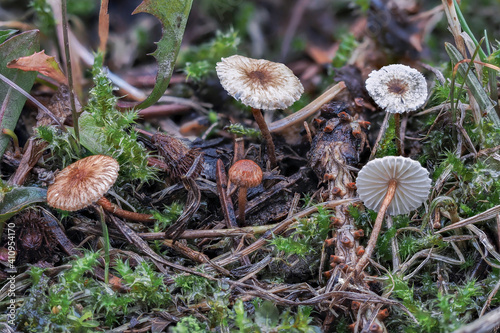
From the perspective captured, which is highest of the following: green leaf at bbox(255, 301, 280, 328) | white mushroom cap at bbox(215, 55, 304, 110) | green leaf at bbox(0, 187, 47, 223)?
white mushroom cap at bbox(215, 55, 304, 110)

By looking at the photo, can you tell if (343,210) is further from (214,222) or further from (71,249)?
(71,249)

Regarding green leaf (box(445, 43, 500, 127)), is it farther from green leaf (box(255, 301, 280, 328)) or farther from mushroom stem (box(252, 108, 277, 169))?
green leaf (box(255, 301, 280, 328))

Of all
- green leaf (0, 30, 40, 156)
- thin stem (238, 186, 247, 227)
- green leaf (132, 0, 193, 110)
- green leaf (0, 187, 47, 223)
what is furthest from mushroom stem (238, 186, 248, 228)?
green leaf (0, 30, 40, 156)

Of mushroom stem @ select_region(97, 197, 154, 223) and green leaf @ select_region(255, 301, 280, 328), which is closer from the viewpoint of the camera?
green leaf @ select_region(255, 301, 280, 328)

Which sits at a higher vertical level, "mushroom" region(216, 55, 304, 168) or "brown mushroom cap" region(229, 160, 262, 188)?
"mushroom" region(216, 55, 304, 168)

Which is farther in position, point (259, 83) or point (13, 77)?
point (13, 77)

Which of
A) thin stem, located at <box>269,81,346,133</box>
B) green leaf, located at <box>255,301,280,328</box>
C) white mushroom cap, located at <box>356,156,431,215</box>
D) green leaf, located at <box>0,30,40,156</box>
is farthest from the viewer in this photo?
thin stem, located at <box>269,81,346,133</box>

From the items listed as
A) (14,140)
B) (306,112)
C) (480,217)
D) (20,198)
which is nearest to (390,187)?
(480,217)

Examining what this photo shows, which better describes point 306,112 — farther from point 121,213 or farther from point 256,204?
point 121,213

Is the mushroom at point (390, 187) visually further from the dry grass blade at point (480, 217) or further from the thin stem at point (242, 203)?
the thin stem at point (242, 203)
